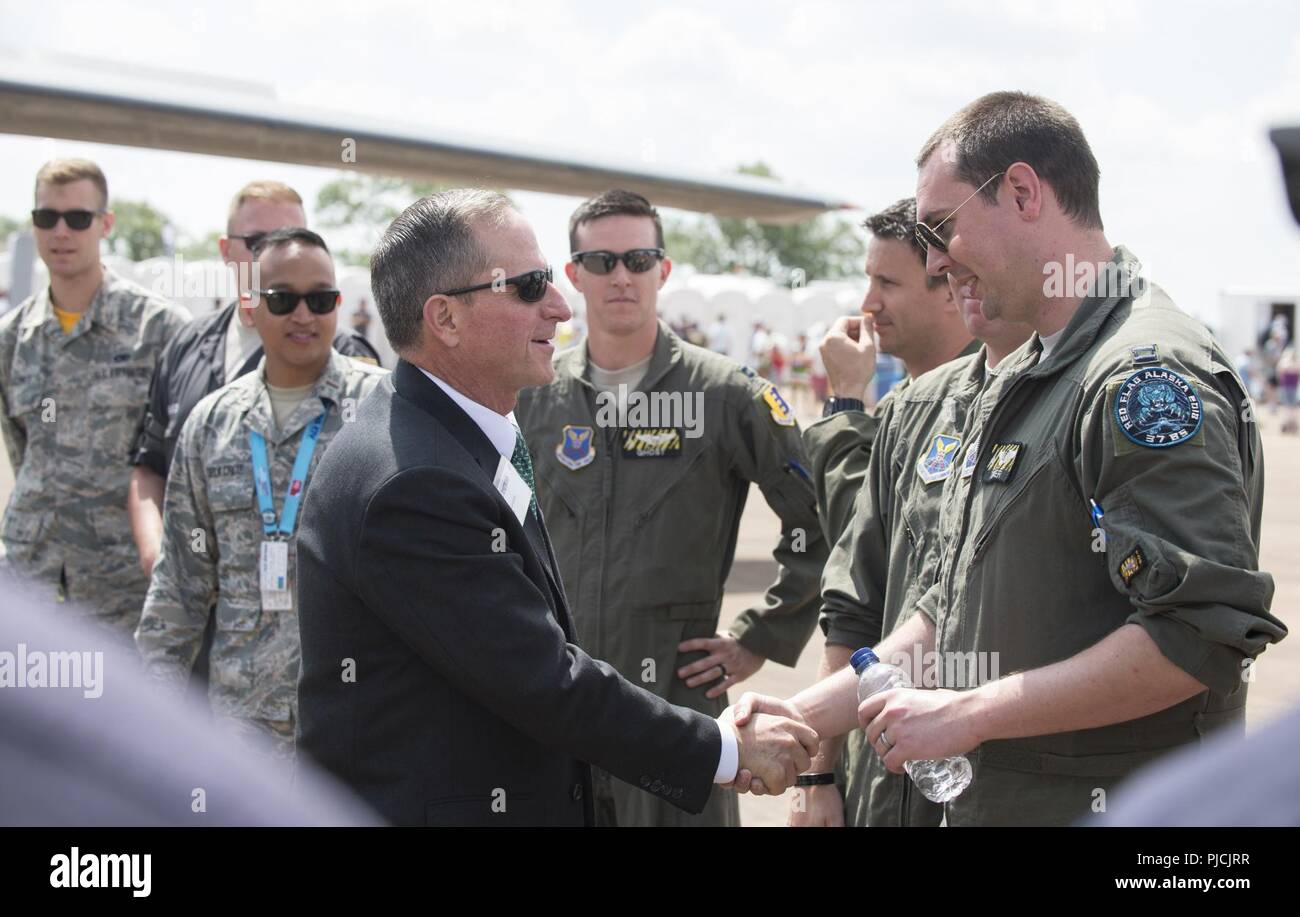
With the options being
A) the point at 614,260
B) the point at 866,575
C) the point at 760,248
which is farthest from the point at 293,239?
the point at 760,248

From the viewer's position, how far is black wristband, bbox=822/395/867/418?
405cm

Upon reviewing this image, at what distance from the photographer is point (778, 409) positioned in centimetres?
441

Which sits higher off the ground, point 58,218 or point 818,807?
point 58,218

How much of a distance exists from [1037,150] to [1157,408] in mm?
667

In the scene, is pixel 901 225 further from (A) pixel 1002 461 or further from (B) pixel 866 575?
(A) pixel 1002 461

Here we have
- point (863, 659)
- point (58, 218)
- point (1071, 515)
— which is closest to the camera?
point (1071, 515)

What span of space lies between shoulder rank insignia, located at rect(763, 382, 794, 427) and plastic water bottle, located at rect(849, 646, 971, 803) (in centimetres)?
150

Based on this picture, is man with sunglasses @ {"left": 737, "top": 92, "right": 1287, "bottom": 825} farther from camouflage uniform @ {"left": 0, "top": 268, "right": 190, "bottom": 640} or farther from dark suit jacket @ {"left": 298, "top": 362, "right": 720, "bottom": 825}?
camouflage uniform @ {"left": 0, "top": 268, "right": 190, "bottom": 640}

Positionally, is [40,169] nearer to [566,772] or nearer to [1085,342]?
[566,772]

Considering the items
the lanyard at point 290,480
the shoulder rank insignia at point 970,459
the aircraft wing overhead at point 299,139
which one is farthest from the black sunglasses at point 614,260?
the aircraft wing overhead at point 299,139

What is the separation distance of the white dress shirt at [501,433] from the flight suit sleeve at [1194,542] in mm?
878

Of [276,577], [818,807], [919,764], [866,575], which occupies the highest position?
[276,577]

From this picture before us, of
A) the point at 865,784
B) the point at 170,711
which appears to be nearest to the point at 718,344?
the point at 865,784

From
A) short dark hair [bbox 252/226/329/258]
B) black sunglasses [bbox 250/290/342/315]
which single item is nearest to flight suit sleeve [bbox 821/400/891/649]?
black sunglasses [bbox 250/290/342/315]
